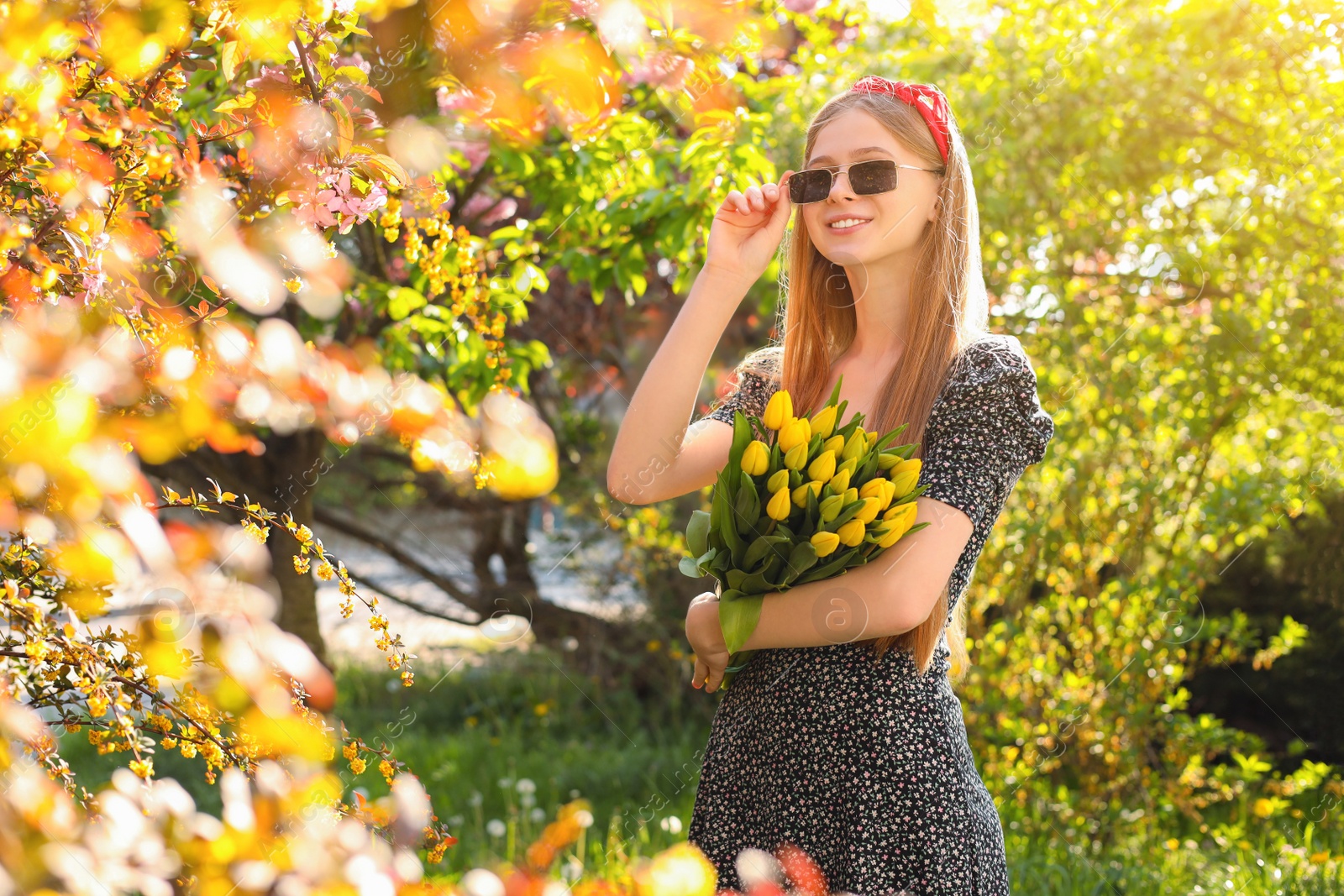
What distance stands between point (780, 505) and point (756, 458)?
8cm

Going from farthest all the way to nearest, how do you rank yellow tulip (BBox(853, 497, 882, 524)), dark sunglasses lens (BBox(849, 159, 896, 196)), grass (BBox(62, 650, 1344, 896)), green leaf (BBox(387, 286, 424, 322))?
grass (BBox(62, 650, 1344, 896))
green leaf (BBox(387, 286, 424, 322))
dark sunglasses lens (BBox(849, 159, 896, 196))
yellow tulip (BBox(853, 497, 882, 524))

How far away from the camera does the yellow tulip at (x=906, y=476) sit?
1.44m

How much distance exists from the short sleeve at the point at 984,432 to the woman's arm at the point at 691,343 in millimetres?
381

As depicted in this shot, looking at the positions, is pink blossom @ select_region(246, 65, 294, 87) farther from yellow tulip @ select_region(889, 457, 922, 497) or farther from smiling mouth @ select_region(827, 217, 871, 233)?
yellow tulip @ select_region(889, 457, 922, 497)

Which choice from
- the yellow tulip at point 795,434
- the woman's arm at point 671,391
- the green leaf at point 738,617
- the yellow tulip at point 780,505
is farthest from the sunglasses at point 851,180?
the green leaf at point 738,617

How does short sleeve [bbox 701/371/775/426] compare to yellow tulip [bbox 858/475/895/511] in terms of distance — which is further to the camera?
short sleeve [bbox 701/371/775/426]

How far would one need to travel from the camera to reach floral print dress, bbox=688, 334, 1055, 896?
145cm

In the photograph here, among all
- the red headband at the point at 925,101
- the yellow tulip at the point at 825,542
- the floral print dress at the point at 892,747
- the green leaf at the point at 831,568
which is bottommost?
the floral print dress at the point at 892,747

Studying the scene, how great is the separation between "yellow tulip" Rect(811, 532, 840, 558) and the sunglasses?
22.1 inches

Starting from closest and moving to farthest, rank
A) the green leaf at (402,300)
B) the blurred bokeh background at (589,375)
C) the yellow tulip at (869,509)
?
1. the blurred bokeh background at (589,375)
2. the yellow tulip at (869,509)
3. the green leaf at (402,300)

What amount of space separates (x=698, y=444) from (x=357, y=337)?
2152mm

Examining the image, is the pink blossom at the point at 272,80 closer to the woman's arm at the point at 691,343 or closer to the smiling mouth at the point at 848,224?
the woman's arm at the point at 691,343

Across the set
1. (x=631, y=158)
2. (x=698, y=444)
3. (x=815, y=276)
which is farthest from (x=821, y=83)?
(x=698, y=444)

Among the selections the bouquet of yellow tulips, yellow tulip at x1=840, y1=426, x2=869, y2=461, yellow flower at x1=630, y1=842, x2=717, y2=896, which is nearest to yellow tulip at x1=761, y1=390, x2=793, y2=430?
the bouquet of yellow tulips
